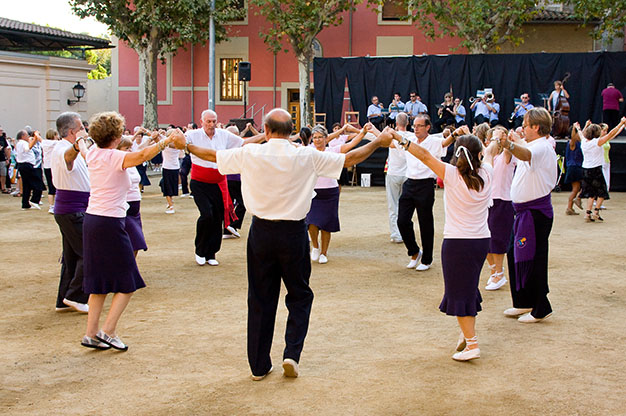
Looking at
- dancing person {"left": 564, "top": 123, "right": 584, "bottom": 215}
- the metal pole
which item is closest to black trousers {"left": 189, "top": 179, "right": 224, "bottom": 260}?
dancing person {"left": 564, "top": 123, "right": 584, "bottom": 215}

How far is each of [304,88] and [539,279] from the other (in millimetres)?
24543

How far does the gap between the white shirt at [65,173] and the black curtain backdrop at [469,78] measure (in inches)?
693

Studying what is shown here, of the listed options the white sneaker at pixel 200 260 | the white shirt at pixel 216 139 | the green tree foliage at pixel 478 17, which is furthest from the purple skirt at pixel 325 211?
the green tree foliage at pixel 478 17

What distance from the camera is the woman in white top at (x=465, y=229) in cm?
514

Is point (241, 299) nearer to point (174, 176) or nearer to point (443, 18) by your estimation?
point (174, 176)

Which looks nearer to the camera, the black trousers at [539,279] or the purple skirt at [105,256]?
the purple skirt at [105,256]

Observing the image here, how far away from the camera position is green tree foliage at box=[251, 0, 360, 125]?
28.0 meters

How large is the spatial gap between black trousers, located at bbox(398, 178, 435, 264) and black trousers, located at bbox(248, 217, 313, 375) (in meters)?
3.88

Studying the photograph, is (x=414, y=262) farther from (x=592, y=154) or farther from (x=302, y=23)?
(x=302, y=23)

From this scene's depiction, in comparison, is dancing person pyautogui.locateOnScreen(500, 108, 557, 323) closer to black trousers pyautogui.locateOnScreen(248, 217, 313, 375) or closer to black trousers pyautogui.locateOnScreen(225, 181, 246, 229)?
black trousers pyautogui.locateOnScreen(248, 217, 313, 375)

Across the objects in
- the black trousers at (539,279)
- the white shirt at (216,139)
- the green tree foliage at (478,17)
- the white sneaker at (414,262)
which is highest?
the green tree foliage at (478,17)

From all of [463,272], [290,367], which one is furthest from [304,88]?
[290,367]

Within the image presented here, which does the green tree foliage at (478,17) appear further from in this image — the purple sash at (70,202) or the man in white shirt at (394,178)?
the purple sash at (70,202)

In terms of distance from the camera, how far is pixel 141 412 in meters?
4.26
